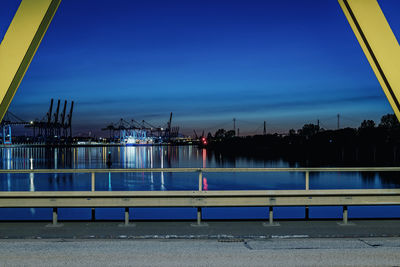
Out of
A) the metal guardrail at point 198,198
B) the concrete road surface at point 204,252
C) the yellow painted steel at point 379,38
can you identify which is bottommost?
the concrete road surface at point 204,252

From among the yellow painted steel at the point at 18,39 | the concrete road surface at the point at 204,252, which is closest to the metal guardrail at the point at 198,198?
the concrete road surface at the point at 204,252

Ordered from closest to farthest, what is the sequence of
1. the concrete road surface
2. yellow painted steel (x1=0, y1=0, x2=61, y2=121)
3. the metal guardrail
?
yellow painted steel (x1=0, y1=0, x2=61, y2=121), the concrete road surface, the metal guardrail

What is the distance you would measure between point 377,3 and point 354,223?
15.3 ft

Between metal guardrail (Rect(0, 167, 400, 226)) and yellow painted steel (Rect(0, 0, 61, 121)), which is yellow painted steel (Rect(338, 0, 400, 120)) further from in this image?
yellow painted steel (Rect(0, 0, 61, 121))

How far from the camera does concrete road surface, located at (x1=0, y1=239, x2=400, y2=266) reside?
608cm

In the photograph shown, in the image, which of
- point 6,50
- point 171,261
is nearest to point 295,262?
point 171,261

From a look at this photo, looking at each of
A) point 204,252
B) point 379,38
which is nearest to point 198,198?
point 204,252

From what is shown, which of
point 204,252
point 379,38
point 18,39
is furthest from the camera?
point 204,252

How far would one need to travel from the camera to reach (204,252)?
21.7ft

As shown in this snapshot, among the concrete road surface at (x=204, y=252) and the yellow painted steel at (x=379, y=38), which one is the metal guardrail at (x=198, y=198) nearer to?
the concrete road surface at (x=204, y=252)

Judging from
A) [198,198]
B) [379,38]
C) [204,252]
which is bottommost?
[204,252]

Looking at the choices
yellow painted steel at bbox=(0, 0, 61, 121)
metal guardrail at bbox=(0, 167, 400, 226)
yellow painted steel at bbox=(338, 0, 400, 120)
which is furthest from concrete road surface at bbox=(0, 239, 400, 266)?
yellow painted steel at bbox=(338, 0, 400, 120)

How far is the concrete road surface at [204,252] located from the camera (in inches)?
239

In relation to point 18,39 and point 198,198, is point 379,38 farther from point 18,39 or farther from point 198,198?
point 18,39
